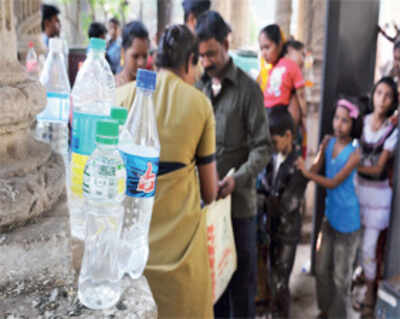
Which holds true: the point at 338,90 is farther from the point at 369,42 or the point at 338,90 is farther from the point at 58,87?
the point at 58,87

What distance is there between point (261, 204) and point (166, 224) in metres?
1.38

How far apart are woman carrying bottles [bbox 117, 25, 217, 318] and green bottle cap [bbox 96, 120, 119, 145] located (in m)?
0.73

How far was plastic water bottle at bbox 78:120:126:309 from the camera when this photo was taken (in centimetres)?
81

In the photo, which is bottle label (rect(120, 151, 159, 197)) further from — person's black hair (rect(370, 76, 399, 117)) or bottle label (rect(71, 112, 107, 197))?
person's black hair (rect(370, 76, 399, 117))

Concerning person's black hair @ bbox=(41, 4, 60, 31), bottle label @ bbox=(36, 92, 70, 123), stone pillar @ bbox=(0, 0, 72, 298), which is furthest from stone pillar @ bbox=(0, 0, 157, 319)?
person's black hair @ bbox=(41, 4, 60, 31)

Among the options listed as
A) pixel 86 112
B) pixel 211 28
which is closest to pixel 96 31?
pixel 211 28

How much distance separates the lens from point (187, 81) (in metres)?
1.73

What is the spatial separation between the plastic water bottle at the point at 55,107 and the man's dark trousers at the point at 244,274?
123 cm

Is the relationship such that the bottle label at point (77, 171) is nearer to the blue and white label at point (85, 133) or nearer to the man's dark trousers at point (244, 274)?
the blue and white label at point (85, 133)

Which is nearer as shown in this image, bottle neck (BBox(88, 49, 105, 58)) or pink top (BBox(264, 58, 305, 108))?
bottle neck (BBox(88, 49, 105, 58))

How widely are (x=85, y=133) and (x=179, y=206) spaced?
24.5 inches

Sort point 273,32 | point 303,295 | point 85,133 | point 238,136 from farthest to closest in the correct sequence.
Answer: point 273,32, point 303,295, point 238,136, point 85,133

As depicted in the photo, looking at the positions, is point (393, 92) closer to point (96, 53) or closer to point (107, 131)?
point (96, 53)

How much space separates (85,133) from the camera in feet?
3.40
